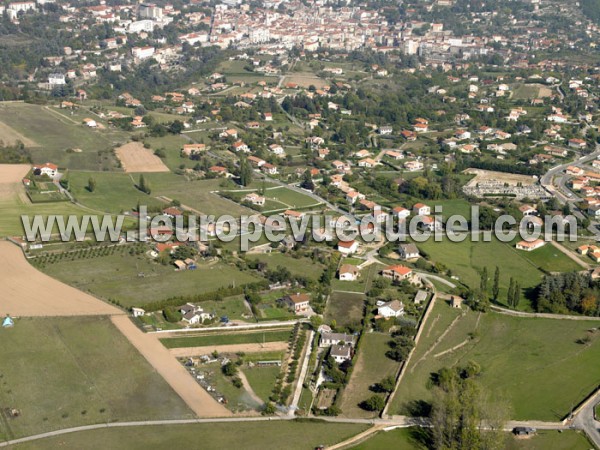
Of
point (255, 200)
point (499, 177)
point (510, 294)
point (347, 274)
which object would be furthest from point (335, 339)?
point (499, 177)

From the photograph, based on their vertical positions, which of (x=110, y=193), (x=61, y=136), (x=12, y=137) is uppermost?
(x=12, y=137)

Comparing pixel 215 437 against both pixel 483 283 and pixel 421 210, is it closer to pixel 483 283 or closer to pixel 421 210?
pixel 483 283

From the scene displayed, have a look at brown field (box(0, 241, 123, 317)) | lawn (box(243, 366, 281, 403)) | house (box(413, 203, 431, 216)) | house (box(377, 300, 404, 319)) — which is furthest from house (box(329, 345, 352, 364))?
house (box(413, 203, 431, 216))

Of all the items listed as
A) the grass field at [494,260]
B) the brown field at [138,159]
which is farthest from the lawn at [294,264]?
the brown field at [138,159]

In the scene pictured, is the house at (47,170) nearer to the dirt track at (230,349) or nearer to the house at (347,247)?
the house at (347,247)

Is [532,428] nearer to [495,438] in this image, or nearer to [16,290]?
[495,438]

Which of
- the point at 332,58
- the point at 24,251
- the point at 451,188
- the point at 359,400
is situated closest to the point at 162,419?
the point at 359,400

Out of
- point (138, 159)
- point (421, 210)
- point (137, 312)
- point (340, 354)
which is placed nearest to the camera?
point (340, 354)
